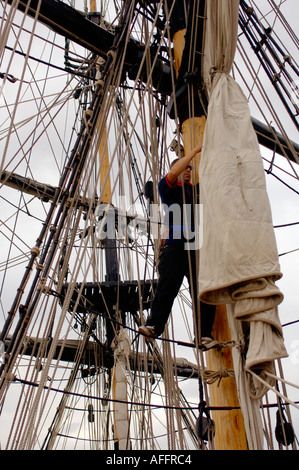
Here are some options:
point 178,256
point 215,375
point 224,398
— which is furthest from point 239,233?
point 224,398

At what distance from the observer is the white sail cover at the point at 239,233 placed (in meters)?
1.85

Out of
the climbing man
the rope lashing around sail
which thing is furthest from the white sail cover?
the rope lashing around sail

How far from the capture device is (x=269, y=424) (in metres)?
2.75

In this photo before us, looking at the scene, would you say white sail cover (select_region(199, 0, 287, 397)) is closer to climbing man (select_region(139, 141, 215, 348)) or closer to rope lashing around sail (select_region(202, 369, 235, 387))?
climbing man (select_region(139, 141, 215, 348))

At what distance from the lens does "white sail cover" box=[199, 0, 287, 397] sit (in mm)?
1854

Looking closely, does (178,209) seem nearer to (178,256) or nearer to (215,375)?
(178,256)

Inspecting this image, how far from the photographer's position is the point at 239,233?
1.99 meters

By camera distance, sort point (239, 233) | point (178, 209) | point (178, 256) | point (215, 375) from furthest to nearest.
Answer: point (178, 209) < point (178, 256) < point (215, 375) < point (239, 233)

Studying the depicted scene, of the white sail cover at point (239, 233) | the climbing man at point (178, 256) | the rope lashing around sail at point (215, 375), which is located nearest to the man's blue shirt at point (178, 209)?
the climbing man at point (178, 256)

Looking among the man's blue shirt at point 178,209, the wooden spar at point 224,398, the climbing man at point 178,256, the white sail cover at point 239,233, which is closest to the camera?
the white sail cover at point 239,233

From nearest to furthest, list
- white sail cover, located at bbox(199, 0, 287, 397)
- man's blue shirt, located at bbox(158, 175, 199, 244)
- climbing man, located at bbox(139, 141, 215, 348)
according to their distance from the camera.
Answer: white sail cover, located at bbox(199, 0, 287, 397), climbing man, located at bbox(139, 141, 215, 348), man's blue shirt, located at bbox(158, 175, 199, 244)

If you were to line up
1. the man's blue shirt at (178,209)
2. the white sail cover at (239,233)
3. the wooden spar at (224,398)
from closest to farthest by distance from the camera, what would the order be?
1. the white sail cover at (239,233)
2. the wooden spar at (224,398)
3. the man's blue shirt at (178,209)

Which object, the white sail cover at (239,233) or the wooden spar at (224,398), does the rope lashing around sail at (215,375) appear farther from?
the white sail cover at (239,233)
